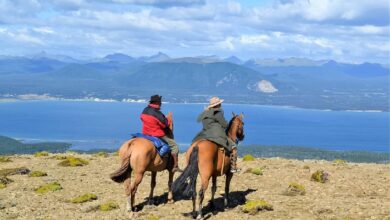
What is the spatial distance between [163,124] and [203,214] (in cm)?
351

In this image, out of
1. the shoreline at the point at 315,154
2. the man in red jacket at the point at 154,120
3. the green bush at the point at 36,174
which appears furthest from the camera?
the shoreline at the point at 315,154

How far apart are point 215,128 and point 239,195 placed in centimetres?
440

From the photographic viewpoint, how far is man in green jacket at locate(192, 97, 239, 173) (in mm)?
16938

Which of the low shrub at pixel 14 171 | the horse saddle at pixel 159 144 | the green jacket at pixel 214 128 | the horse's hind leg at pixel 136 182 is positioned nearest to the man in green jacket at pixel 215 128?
the green jacket at pixel 214 128

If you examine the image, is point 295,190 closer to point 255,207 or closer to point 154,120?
point 255,207

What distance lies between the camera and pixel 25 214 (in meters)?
17.6

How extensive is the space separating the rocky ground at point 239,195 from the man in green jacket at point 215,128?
7.55ft

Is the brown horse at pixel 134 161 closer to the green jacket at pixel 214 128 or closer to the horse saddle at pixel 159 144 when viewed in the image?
the horse saddle at pixel 159 144

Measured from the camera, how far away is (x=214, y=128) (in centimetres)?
1719

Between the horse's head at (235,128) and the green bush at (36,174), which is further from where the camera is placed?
the green bush at (36,174)

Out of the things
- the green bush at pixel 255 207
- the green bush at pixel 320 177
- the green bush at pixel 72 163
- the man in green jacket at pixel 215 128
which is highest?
the man in green jacket at pixel 215 128

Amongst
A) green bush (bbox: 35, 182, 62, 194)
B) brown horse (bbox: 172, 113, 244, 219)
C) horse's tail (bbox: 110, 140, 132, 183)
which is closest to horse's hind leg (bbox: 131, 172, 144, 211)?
horse's tail (bbox: 110, 140, 132, 183)

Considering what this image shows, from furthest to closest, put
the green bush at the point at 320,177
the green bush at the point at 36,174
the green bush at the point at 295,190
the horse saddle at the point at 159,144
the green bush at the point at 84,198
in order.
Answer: the green bush at the point at 36,174 → the green bush at the point at 320,177 → the green bush at the point at 295,190 → the green bush at the point at 84,198 → the horse saddle at the point at 159,144

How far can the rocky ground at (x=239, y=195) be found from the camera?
55.7ft
